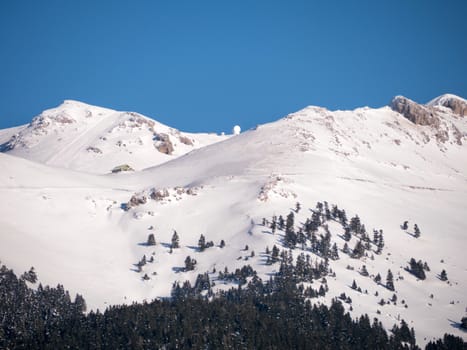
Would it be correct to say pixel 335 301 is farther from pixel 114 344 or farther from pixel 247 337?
pixel 114 344

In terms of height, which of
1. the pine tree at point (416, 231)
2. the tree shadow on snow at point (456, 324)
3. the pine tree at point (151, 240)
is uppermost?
the pine tree at point (416, 231)

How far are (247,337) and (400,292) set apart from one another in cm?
3501

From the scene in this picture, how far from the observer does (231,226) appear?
451 feet

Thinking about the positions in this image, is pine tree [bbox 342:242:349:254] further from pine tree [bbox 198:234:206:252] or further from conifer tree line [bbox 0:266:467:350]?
pine tree [bbox 198:234:206:252]

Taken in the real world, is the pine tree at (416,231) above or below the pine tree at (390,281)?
above

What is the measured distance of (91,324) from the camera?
9888cm

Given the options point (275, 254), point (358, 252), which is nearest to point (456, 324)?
point (358, 252)

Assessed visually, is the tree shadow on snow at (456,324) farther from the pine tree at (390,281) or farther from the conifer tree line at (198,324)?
the pine tree at (390,281)

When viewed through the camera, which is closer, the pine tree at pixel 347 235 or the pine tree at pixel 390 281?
the pine tree at pixel 390 281

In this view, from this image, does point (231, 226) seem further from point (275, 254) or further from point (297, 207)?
point (275, 254)

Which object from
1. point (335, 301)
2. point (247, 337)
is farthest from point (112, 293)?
point (335, 301)

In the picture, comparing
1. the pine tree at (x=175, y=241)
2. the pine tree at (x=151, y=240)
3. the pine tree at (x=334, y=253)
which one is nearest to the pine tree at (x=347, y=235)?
the pine tree at (x=334, y=253)

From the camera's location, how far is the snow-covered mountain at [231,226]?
116 metres

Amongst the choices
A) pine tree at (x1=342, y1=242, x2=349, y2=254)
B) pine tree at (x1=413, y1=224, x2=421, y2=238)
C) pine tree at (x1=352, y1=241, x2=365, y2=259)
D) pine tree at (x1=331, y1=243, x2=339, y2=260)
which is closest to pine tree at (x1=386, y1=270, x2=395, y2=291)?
pine tree at (x1=352, y1=241, x2=365, y2=259)
